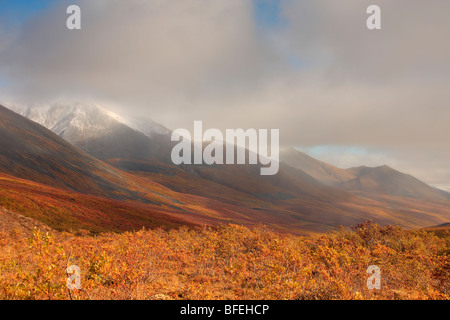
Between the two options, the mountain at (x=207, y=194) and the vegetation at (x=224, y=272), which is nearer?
the vegetation at (x=224, y=272)

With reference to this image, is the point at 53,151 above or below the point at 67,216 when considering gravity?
above

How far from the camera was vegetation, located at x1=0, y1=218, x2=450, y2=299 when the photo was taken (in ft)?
23.7

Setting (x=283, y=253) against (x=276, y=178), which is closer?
(x=283, y=253)

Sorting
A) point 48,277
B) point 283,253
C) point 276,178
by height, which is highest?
point 276,178

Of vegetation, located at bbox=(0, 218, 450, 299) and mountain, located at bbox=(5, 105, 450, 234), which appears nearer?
vegetation, located at bbox=(0, 218, 450, 299)

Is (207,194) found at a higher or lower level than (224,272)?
higher

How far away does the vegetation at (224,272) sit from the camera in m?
7.22

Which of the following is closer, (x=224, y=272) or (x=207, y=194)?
(x=224, y=272)

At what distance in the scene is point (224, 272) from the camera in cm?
1148
